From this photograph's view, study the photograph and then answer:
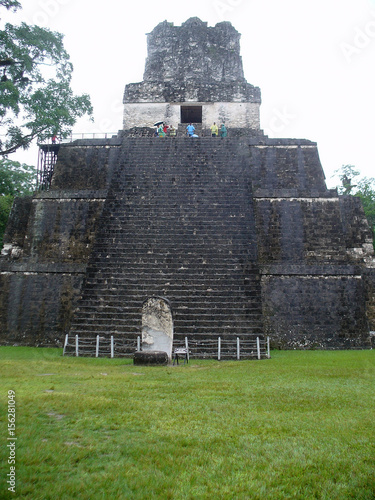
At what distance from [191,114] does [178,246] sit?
34.4 feet

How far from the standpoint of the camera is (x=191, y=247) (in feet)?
40.0

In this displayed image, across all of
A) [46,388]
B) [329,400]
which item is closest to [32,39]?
[46,388]

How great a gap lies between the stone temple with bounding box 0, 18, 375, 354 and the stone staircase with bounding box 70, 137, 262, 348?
0.12 feet

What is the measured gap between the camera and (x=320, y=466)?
2.86 m

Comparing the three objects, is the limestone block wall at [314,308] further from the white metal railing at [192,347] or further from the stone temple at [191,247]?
the white metal railing at [192,347]

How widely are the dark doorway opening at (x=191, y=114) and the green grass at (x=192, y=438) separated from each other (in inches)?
628

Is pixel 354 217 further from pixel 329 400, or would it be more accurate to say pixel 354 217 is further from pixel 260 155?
pixel 329 400

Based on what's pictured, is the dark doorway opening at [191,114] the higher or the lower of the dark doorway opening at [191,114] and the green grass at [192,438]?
the higher

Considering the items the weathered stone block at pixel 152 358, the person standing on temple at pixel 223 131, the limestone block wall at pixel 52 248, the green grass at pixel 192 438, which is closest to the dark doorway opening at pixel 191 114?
the person standing on temple at pixel 223 131

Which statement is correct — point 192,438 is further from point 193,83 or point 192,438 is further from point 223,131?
point 193,83

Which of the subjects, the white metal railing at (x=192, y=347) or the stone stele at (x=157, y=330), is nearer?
the stone stele at (x=157, y=330)

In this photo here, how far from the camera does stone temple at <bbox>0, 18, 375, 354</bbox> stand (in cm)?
1087

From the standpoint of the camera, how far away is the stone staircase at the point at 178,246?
34.3ft

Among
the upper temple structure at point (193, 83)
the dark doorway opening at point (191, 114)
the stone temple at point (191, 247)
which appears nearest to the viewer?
the stone temple at point (191, 247)
